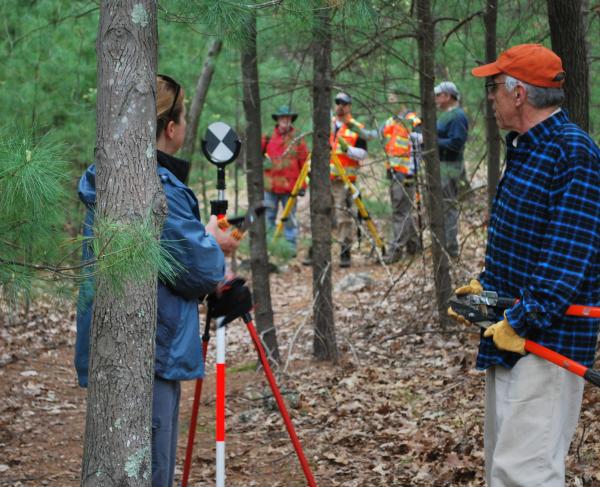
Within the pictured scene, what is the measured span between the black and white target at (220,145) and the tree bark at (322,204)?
79.9 inches

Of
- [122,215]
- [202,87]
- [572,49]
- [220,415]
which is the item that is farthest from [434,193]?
[122,215]

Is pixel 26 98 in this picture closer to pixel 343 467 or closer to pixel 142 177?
pixel 343 467

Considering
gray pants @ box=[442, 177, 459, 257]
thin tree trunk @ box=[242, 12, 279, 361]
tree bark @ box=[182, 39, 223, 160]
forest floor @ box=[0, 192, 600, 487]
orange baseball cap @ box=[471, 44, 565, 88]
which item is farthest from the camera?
tree bark @ box=[182, 39, 223, 160]

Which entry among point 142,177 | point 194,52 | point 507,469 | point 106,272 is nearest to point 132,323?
point 106,272

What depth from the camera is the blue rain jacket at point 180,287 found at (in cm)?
319

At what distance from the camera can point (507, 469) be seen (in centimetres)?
302

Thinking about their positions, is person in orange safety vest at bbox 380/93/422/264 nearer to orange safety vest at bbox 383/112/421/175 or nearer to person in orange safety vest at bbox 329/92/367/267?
orange safety vest at bbox 383/112/421/175

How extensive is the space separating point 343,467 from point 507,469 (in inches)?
75.0

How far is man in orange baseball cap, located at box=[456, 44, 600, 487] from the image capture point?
2916 mm

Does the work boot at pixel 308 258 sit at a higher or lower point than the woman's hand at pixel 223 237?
lower

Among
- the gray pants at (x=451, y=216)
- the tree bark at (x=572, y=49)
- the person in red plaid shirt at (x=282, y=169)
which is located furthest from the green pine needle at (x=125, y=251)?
the person in red plaid shirt at (x=282, y=169)

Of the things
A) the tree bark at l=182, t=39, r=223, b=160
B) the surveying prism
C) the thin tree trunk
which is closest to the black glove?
the surveying prism

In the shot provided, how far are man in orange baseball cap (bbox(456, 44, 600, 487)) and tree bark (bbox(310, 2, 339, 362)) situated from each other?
126 inches

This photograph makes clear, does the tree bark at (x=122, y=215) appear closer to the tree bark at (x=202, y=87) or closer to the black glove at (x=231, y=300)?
the black glove at (x=231, y=300)
